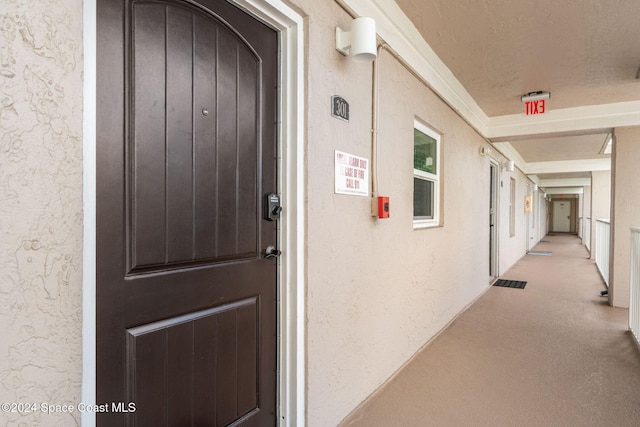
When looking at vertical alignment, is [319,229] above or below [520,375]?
above

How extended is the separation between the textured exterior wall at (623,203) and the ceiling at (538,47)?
1.03ft

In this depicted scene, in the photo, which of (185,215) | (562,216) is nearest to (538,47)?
(185,215)

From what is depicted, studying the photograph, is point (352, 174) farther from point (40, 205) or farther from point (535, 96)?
point (535, 96)

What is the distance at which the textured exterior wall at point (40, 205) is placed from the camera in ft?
2.53

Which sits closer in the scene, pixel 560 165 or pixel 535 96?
pixel 535 96

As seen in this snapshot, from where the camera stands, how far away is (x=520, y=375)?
2.42m

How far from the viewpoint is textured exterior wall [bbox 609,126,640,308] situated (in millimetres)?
4000

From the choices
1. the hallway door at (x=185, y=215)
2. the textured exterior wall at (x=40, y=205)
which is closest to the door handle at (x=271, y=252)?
the hallway door at (x=185, y=215)

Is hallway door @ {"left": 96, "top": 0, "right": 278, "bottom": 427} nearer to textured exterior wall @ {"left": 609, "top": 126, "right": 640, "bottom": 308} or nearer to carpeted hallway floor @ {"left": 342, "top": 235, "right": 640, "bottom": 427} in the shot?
carpeted hallway floor @ {"left": 342, "top": 235, "right": 640, "bottom": 427}

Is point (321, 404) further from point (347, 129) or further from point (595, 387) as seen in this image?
point (595, 387)

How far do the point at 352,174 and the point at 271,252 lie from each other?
2.27ft

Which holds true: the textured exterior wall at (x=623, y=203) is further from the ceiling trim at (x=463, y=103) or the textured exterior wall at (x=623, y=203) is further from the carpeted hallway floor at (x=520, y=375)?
the carpeted hallway floor at (x=520, y=375)

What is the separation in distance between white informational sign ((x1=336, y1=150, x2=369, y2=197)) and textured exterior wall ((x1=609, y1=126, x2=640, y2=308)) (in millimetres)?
3918

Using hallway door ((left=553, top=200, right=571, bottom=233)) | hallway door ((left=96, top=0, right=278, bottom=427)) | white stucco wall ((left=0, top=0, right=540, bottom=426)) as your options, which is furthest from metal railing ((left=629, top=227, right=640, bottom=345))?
hallway door ((left=553, top=200, right=571, bottom=233))
